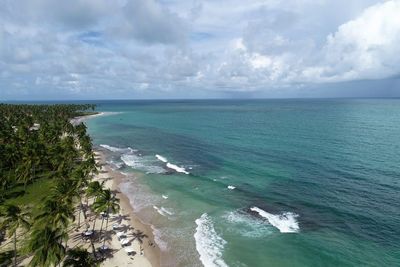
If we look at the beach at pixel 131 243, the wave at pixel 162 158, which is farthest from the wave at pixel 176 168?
the beach at pixel 131 243

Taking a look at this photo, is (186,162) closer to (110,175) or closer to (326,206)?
(110,175)

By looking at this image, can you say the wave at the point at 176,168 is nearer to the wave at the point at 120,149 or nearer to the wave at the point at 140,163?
the wave at the point at 140,163

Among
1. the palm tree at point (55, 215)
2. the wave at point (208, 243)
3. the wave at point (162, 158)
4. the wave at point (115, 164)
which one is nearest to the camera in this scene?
the palm tree at point (55, 215)

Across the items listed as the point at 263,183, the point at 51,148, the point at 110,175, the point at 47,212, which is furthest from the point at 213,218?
the point at 51,148

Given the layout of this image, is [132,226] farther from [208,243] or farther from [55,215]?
[55,215]

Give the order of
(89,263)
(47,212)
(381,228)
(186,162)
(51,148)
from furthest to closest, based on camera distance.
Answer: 1. (186,162)
2. (51,148)
3. (381,228)
4. (47,212)
5. (89,263)

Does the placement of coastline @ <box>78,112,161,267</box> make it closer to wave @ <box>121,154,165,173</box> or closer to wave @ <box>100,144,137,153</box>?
wave @ <box>121,154,165,173</box>
